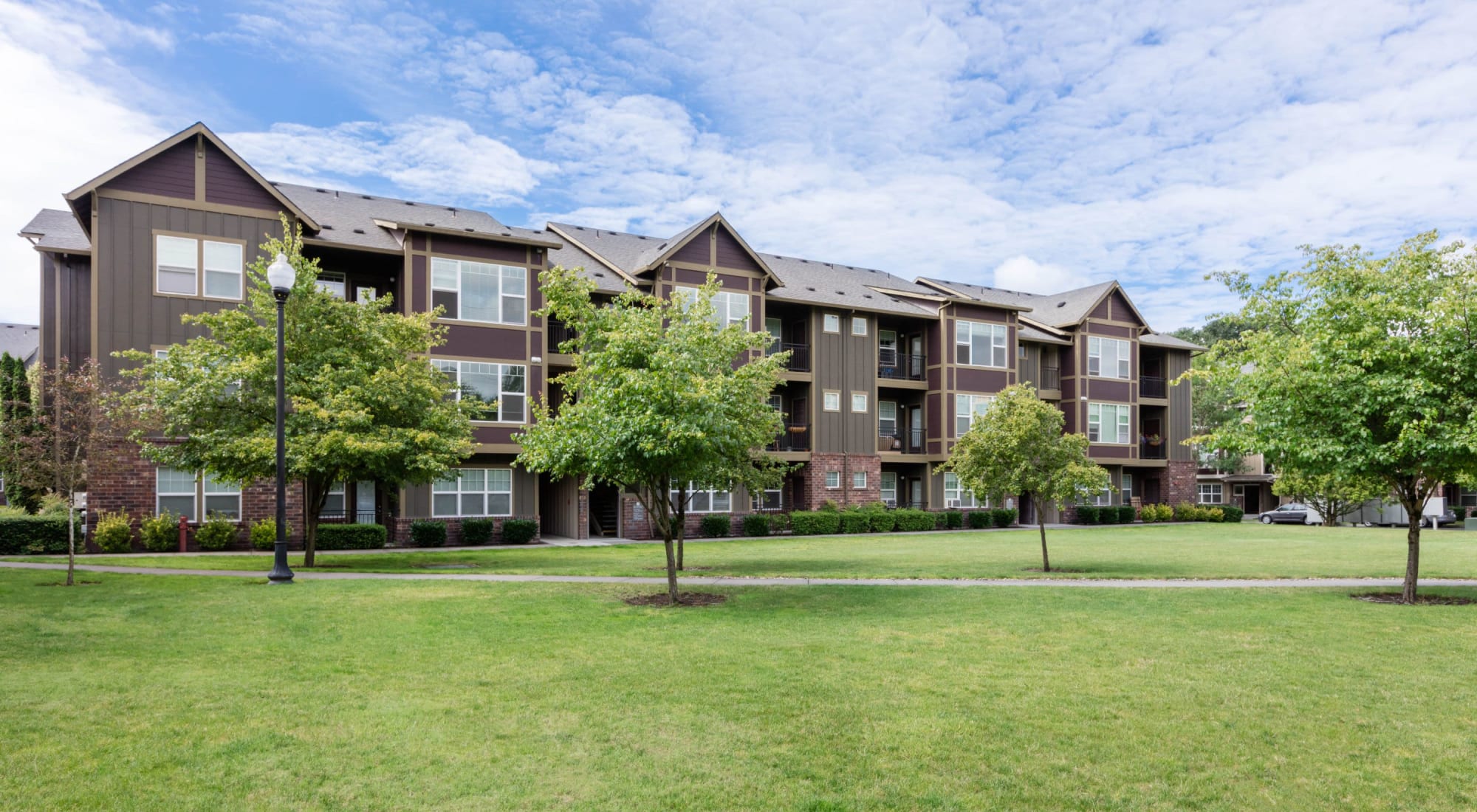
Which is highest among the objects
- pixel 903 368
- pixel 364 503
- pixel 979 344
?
pixel 979 344

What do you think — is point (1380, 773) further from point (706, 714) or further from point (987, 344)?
point (987, 344)

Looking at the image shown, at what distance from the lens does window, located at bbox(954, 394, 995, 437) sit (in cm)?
3884

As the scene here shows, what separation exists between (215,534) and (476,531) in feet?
22.6

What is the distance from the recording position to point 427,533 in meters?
26.5

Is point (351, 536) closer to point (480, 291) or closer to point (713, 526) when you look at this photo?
point (480, 291)

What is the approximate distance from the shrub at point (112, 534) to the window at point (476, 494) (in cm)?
786

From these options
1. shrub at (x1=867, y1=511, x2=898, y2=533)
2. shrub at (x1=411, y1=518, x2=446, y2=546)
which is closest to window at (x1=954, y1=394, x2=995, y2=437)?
shrub at (x1=867, y1=511, x2=898, y2=533)

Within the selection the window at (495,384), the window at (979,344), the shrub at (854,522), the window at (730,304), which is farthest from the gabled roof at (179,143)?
the window at (979,344)

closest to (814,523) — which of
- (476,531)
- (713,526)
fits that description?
(713,526)

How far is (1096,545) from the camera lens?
27.6 meters

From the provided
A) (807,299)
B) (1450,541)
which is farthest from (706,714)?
(1450,541)

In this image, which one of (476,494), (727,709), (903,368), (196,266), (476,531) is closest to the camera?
(727,709)

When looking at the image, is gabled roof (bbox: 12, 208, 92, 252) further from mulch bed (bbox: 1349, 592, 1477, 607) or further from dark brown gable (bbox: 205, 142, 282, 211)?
mulch bed (bbox: 1349, 592, 1477, 607)

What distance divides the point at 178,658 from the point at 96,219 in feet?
61.8
